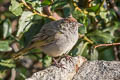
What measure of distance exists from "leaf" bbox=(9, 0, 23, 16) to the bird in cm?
53

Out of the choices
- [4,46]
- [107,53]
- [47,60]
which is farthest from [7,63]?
[107,53]

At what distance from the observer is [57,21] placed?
18.4 feet

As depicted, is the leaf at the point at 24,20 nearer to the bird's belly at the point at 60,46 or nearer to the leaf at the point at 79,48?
the bird's belly at the point at 60,46

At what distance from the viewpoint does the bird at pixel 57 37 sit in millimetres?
5504

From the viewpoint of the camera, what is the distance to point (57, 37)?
5535mm

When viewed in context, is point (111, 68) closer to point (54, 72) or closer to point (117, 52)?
point (54, 72)

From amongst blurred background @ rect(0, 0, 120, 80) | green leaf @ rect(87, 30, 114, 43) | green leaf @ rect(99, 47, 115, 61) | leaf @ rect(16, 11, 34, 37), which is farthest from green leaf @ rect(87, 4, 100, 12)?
leaf @ rect(16, 11, 34, 37)

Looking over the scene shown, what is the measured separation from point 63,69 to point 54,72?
0.15 m

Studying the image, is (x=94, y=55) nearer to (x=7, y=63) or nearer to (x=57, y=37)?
(x=57, y=37)

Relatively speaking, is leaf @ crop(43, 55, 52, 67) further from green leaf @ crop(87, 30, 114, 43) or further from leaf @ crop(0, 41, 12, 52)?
green leaf @ crop(87, 30, 114, 43)

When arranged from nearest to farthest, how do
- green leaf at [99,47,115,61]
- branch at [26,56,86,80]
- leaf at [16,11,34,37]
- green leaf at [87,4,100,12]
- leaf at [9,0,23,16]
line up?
branch at [26,56,86,80], leaf at [9,0,23,16], leaf at [16,11,34,37], green leaf at [87,4,100,12], green leaf at [99,47,115,61]

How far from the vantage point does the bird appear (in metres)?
5.50

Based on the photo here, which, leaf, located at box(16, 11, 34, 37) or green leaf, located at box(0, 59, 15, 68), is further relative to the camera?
green leaf, located at box(0, 59, 15, 68)

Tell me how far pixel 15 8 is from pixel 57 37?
0.80 metres
